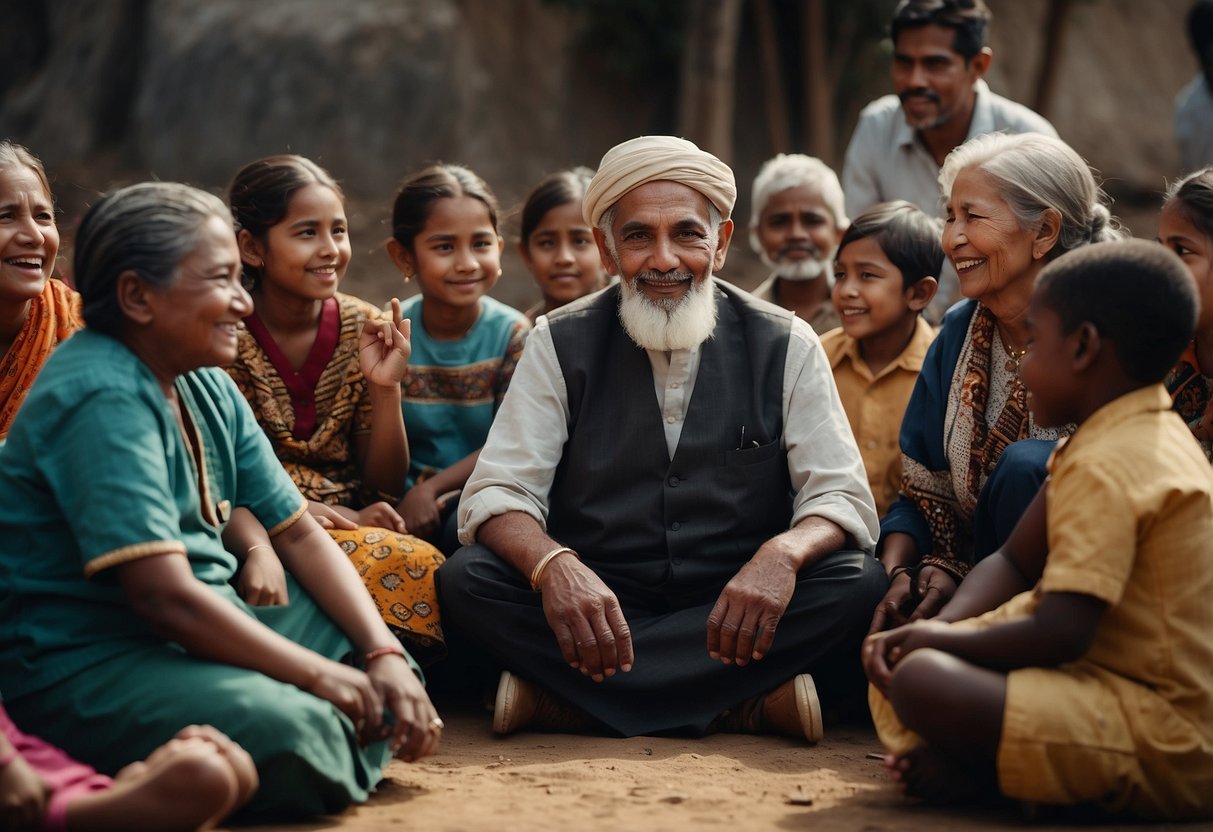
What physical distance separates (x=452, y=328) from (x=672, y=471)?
152 cm

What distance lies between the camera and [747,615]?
4105mm

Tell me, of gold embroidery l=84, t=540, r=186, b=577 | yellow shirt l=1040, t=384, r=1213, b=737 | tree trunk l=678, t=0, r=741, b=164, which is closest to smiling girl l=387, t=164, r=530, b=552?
gold embroidery l=84, t=540, r=186, b=577

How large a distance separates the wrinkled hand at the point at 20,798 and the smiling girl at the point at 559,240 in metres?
3.64

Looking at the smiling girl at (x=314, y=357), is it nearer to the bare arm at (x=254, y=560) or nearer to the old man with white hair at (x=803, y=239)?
the bare arm at (x=254, y=560)

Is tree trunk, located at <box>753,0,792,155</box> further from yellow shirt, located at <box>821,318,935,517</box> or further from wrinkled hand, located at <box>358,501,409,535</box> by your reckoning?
wrinkled hand, located at <box>358,501,409,535</box>

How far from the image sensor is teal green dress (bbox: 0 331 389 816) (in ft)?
10.6

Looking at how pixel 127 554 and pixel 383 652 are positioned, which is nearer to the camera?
pixel 127 554

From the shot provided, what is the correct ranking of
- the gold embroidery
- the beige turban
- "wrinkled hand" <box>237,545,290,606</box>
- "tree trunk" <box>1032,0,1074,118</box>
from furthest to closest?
1. "tree trunk" <box>1032,0,1074,118</box>
2. the beige turban
3. "wrinkled hand" <box>237,545,290,606</box>
4. the gold embroidery

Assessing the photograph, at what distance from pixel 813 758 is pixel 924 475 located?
1.13 metres

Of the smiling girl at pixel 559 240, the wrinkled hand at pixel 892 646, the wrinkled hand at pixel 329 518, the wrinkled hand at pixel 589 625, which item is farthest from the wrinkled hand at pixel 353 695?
the smiling girl at pixel 559 240

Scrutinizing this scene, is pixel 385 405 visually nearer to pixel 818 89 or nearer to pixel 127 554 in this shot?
pixel 127 554

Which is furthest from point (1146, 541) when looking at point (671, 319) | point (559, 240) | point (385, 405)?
point (559, 240)

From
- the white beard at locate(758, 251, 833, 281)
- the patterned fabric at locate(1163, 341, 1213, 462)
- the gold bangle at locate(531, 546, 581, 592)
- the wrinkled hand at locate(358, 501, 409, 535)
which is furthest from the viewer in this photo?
the white beard at locate(758, 251, 833, 281)

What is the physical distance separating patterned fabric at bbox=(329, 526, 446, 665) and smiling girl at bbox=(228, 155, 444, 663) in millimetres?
231
